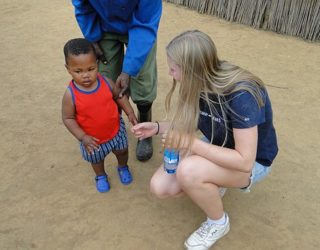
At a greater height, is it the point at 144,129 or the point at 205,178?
the point at 144,129

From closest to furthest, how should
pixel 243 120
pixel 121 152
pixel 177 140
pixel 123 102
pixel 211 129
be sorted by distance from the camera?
pixel 243 120 < pixel 177 140 < pixel 211 129 < pixel 123 102 < pixel 121 152

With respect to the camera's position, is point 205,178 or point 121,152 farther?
point 121,152

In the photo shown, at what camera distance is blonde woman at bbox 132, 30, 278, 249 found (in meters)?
1.70

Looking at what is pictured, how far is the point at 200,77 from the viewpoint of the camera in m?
1.72

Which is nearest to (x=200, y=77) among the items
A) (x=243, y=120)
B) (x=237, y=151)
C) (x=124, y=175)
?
(x=243, y=120)

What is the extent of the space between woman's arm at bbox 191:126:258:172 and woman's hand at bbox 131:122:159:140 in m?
0.28

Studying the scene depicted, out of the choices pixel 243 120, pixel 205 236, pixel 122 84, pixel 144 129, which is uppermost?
pixel 243 120

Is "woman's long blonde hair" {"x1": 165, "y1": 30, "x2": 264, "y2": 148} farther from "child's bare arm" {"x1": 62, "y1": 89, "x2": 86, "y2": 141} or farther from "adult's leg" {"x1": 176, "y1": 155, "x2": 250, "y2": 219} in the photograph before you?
"child's bare arm" {"x1": 62, "y1": 89, "x2": 86, "y2": 141}

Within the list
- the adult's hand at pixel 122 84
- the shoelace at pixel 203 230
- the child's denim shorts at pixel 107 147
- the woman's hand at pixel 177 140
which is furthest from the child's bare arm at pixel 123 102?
the shoelace at pixel 203 230

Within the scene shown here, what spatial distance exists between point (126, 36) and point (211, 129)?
0.85m

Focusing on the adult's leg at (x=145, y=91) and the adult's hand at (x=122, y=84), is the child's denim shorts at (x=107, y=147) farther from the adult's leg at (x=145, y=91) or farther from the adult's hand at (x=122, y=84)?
the adult's leg at (x=145, y=91)

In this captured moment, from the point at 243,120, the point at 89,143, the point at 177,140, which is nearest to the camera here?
the point at 243,120

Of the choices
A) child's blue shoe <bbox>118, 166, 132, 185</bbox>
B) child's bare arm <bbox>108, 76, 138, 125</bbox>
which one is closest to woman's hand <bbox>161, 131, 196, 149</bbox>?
child's bare arm <bbox>108, 76, 138, 125</bbox>

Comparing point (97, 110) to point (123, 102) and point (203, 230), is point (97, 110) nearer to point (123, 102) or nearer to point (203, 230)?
point (123, 102)
